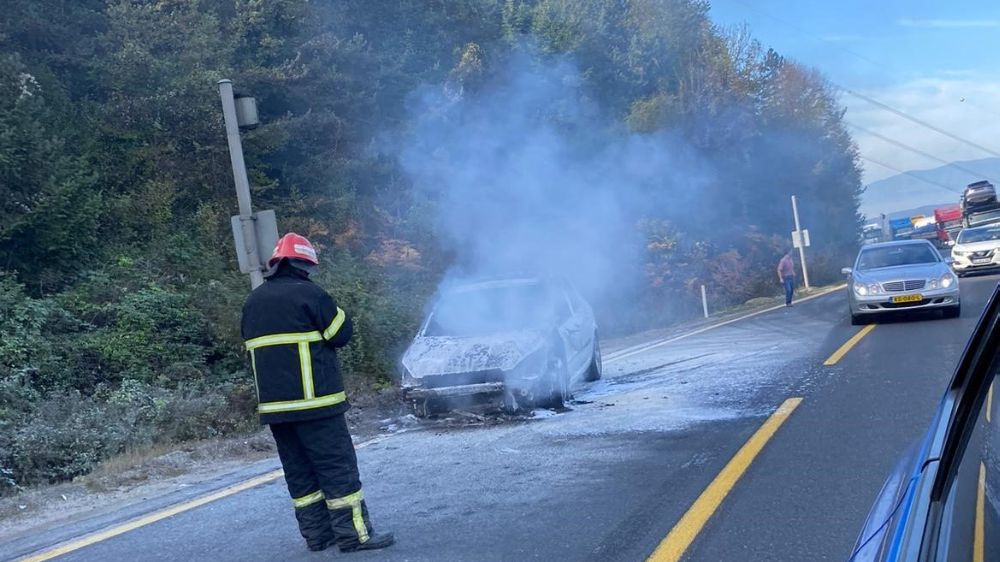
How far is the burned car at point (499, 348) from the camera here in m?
9.61

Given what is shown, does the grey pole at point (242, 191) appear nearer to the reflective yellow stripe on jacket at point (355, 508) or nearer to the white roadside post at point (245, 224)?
the white roadside post at point (245, 224)

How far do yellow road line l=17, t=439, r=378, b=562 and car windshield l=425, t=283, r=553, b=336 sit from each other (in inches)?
125

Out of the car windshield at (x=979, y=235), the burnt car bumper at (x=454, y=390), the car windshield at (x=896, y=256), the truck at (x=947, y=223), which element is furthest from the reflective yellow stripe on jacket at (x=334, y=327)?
the truck at (x=947, y=223)

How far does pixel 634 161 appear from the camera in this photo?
89.4 ft

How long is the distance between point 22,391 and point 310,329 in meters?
7.47

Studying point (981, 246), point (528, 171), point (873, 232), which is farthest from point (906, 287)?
point (873, 232)

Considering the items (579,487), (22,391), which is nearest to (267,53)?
(22,391)

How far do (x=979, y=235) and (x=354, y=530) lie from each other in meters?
25.7

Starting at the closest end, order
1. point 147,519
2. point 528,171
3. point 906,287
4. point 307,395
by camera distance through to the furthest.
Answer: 1. point 307,395
2. point 147,519
3. point 906,287
4. point 528,171

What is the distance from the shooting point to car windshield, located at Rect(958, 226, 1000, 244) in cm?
2627

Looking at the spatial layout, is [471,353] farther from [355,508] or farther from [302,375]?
[302,375]

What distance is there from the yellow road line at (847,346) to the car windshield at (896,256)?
4.13 ft

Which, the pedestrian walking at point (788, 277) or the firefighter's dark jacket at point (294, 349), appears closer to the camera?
the firefighter's dark jacket at point (294, 349)

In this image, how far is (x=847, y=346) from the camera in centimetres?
1311
